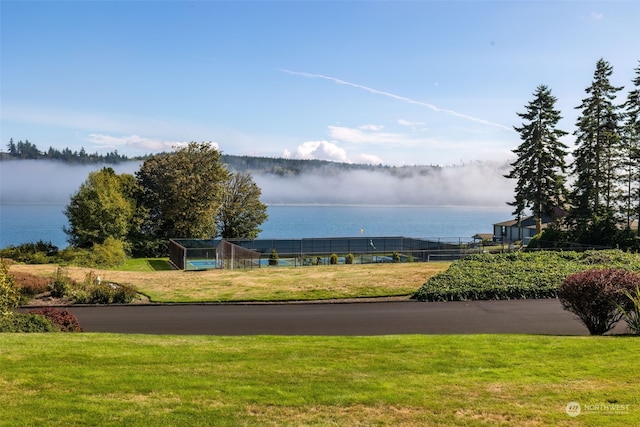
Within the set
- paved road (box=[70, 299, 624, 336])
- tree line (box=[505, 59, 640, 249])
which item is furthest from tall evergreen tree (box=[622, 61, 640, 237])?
paved road (box=[70, 299, 624, 336])

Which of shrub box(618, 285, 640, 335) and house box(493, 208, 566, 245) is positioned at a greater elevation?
house box(493, 208, 566, 245)

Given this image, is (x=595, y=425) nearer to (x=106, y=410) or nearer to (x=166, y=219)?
(x=106, y=410)

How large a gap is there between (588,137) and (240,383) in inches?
2032

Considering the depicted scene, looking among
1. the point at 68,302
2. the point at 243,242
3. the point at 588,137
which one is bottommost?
the point at 68,302

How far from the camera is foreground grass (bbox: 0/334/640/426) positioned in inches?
264

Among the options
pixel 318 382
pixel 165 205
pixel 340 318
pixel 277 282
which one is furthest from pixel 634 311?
pixel 165 205

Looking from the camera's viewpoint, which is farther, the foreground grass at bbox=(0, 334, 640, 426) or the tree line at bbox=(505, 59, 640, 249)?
the tree line at bbox=(505, 59, 640, 249)

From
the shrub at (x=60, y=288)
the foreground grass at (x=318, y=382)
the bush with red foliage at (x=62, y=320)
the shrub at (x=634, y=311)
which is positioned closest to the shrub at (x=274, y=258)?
the shrub at (x=60, y=288)

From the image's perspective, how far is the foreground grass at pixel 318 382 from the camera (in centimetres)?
671

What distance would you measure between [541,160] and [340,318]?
43.6m

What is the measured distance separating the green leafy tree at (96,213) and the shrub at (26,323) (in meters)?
36.1

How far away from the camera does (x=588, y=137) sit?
49.8 m

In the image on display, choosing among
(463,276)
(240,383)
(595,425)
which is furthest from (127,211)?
(595,425)

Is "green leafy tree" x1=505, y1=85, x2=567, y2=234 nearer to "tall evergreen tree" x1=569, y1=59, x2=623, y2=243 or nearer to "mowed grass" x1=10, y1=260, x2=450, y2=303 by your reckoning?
"tall evergreen tree" x1=569, y1=59, x2=623, y2=243
